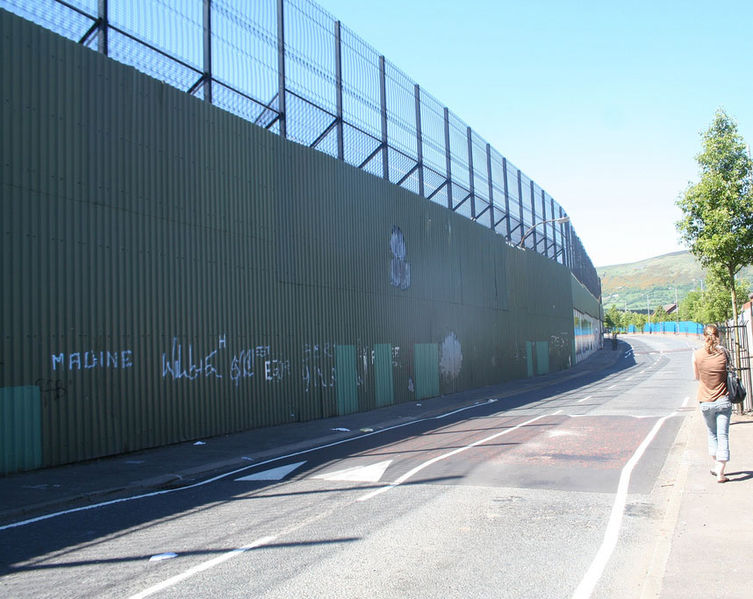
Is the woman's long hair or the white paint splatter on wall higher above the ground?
the woman's long hair

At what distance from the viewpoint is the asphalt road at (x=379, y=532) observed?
15.9 feet

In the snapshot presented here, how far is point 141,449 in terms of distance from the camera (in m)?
12.2

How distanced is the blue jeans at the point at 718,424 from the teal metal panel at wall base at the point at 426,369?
16.4m

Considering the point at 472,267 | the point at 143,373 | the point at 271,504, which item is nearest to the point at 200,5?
the point at 143,373

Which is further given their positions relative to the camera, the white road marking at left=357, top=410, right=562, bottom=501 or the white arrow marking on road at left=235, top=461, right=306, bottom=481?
the white arrow marking on road at left=235, top=461, right=306, bottom=481

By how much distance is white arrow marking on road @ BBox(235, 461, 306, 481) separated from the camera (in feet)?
31.2

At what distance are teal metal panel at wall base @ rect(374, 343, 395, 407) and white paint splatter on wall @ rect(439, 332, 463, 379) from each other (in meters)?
4.70

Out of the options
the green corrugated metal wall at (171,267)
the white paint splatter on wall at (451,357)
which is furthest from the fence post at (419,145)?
the white paint splatter on wall at (451,357)

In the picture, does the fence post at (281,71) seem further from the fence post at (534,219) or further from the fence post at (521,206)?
the fence post at (534,219)

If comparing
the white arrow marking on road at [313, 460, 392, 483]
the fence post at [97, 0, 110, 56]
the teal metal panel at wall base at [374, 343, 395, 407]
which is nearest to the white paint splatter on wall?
the teal metal panel at wall base at [374, 343, 395, 407]

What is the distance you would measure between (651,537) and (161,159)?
11677 mm

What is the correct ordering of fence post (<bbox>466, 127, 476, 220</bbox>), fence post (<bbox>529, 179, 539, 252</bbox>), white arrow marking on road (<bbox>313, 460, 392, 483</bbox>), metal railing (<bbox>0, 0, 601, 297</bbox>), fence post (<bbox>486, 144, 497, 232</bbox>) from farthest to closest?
fence post (<bbox>529, 179, 539, 252</bbox>) < fence post (<bbox>486, 144, 497, 232</bbox>) < fence post (<bbox>466, 127, 476, 220</bbox>) < metal railing (<bbox>0, 0, 601, 297</bbox>) < white arrow marking on road (<bbox>313, 460, 392, 483</bbox>)

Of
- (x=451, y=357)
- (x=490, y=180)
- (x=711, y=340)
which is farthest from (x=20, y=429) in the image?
(x=490, y=180)

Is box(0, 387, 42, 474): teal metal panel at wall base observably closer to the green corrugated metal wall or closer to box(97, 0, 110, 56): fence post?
the green corrugated metal wall
